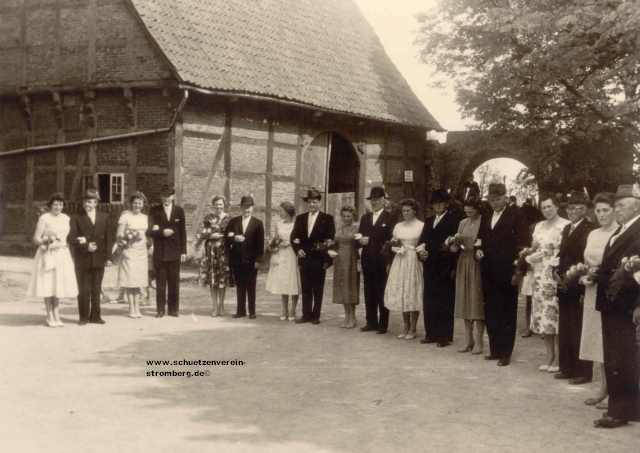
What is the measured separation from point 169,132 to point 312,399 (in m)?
10.2

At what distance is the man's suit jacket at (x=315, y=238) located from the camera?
9727 mm

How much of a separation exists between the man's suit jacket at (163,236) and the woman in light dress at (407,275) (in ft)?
10.4

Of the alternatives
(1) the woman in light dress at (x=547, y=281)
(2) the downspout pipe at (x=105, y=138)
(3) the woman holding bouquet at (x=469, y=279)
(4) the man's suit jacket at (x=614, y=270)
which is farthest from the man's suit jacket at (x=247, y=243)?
(4) the man's suit jacket at (x=614, y=270)

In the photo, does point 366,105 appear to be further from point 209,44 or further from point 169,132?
point 169,132

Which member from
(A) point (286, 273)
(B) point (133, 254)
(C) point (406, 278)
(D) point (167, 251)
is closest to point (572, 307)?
(C) point (406, 278)

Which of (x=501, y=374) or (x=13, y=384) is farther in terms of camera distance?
(x=501, y=374)

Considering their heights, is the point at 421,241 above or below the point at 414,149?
below

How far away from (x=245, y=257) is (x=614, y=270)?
5710 millimetres

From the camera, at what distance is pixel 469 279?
26.1ft

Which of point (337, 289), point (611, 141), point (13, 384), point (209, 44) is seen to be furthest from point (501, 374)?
point (611, 141)

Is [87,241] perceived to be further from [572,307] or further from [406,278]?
[572,307]

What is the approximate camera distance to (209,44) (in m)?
16.1

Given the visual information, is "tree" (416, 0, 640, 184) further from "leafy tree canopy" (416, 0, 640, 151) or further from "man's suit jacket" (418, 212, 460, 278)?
"man's suit jacket" (418, 212, 460, 278)

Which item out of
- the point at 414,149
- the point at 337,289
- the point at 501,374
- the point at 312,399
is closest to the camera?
the point at 312,399
